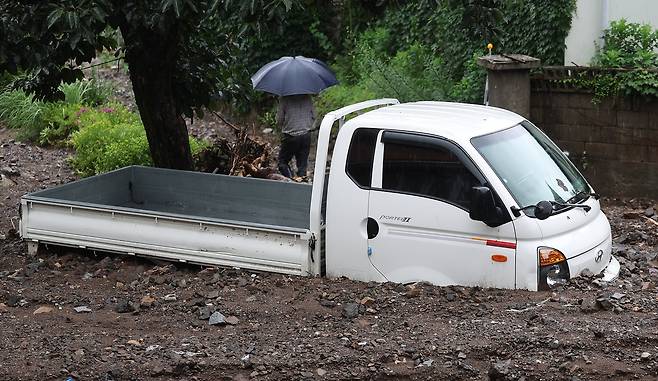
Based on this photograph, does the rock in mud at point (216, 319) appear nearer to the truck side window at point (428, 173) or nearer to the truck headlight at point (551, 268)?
the truck side window at point (428, 173)

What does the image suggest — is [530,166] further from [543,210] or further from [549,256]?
[549,256]

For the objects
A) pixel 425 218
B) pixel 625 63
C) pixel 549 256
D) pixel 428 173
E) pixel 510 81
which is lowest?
pixel 549 256

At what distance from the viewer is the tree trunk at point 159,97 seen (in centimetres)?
1124

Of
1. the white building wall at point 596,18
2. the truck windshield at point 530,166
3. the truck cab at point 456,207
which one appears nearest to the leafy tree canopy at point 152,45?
the truck cab at point 456,207

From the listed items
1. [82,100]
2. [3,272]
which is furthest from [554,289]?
[82,100]

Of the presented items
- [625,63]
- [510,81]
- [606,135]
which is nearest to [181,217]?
[510,81]

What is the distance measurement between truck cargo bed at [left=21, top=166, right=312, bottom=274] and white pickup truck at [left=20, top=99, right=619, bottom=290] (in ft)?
0.05

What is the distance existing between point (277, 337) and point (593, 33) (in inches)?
329

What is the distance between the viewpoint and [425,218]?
8.24 metres

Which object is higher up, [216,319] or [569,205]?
[569,205]

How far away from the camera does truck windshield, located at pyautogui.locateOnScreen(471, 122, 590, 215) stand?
823 centimetres

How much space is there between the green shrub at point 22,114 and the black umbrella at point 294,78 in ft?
19.4

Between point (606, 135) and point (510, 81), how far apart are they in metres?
1.44

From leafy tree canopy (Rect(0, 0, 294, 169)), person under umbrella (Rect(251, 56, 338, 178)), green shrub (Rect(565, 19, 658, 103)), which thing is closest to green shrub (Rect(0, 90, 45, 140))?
person under umbrella (Rect(251, 56, 338, 178))
